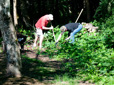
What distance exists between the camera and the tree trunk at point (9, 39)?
14.5 ft

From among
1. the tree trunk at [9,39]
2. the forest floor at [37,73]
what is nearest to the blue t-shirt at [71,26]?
the forest floor at [37,73]

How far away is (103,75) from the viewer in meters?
4.88

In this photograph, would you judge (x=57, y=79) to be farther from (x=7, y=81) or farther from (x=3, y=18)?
(x=3, y=18)

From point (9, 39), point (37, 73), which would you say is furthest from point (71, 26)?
point (9, 39)

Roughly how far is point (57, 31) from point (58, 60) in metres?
4.14

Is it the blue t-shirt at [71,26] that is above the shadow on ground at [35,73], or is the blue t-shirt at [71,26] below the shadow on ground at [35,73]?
above

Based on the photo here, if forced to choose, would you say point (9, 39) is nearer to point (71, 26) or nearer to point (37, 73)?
point (37, 73)

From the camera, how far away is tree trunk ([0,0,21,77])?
441 cm

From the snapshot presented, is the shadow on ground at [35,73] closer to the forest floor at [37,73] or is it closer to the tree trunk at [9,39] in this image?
the forest floor at [37,73]

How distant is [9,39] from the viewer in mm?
4551

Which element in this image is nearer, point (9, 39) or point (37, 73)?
point (9, 39)

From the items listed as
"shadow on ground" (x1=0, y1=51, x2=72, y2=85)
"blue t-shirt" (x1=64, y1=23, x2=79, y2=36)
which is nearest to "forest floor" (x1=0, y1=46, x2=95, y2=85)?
"shadow on ground" (x1=0, y1=51, x2=72, y2=85)

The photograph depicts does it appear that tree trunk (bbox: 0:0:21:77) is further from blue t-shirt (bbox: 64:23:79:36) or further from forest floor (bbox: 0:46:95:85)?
blue t-shirt (bbox: 64:23:79:36)

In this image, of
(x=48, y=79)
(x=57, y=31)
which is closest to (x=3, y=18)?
(x=48, y=79)
